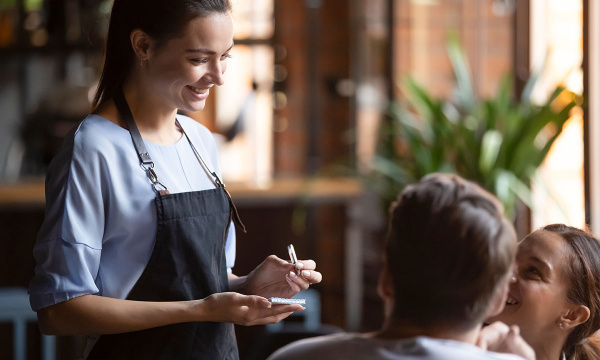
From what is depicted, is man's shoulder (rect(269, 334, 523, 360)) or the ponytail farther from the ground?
man's shoulder (rect(269, 334, 523, 360))

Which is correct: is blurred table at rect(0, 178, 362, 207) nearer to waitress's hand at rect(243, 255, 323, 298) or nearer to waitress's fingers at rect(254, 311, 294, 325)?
waitress's hand at rect(243, 255, 323, 298)

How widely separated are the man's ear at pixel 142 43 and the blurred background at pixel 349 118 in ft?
5.51

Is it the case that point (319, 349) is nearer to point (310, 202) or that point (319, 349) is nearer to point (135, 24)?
point (135, 24)

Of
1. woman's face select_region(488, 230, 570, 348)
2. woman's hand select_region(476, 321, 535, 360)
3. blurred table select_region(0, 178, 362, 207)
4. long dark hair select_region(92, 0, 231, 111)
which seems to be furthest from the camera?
blurred table select_region(0, 178, 362, 207)

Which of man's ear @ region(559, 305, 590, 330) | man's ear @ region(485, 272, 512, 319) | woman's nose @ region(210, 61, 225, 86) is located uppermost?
woman's nose @ region(210, 61, 225, 86)

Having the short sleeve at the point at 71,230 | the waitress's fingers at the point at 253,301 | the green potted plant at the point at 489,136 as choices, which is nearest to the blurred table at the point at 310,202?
the green potted plant at the point at 489,136

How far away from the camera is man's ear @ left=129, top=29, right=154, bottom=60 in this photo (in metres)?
1.31

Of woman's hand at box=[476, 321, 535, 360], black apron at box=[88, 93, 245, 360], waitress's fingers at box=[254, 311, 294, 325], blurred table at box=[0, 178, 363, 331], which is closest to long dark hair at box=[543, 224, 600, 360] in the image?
woman's hand at box=[476, 321, 535, 360]

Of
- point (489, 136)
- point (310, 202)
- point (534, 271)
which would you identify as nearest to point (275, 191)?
point (310, 202)

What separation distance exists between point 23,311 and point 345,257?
2309 millimetres

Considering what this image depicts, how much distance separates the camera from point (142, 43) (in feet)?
4.32

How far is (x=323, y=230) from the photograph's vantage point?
200 inches

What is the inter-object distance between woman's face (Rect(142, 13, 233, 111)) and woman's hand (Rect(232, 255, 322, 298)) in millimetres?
330

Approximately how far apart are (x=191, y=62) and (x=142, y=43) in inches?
3.6
